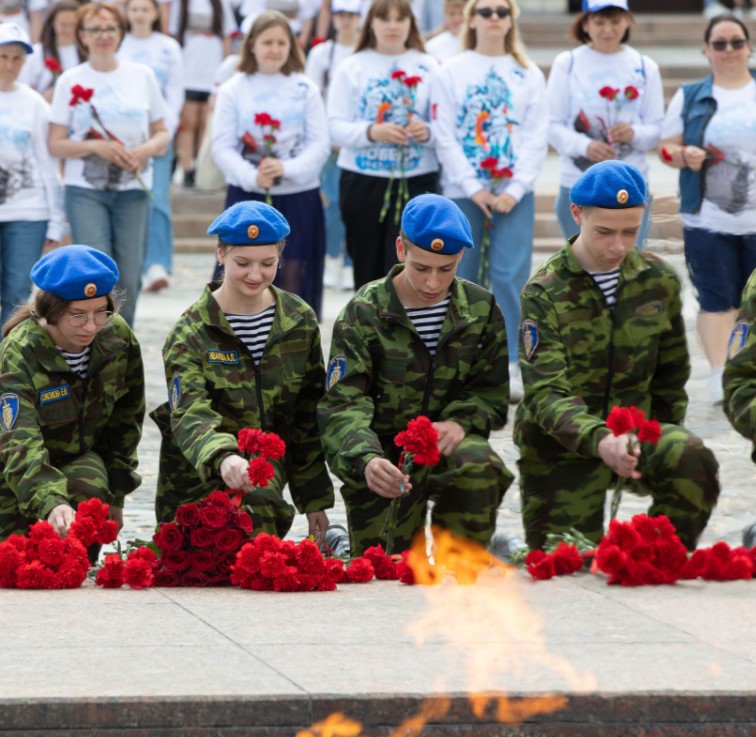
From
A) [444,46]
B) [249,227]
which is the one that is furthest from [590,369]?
[444,46]

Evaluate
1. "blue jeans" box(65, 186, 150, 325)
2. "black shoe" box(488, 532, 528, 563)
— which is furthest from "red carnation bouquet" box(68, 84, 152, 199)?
"black shoe" box(488, 532, 528, 563)

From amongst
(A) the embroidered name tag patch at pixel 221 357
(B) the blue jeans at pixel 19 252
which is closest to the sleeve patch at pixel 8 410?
(A) the embroidered name tag patch at pixel 221 357

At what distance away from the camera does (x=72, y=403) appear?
6.12 m

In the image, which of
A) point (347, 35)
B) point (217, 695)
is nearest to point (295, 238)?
point (347, 35)

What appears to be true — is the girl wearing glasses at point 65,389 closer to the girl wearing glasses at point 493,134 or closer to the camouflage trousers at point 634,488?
the camouflage trousers at point 634,488

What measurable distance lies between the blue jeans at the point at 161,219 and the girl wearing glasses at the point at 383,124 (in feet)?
9.88

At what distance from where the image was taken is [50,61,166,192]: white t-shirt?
9789mm

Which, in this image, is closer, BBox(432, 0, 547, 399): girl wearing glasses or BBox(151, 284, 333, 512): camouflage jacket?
BBox(151, 284, 333, 512): camouflage jacket

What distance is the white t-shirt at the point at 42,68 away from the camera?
41.2ft

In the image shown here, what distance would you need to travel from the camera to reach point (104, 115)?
32.3 feet

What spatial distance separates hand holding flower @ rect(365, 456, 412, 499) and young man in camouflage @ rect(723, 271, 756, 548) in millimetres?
1097

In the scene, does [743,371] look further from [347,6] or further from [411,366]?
[347,6]

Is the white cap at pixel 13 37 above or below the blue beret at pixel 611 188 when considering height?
below

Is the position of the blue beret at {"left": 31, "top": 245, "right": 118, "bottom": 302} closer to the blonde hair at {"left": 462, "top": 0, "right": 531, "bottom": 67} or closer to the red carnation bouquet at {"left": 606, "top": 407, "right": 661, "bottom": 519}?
the red carnation bouquet at {"left": 606, "top": 407, "right": 661, "bottom": 519}
